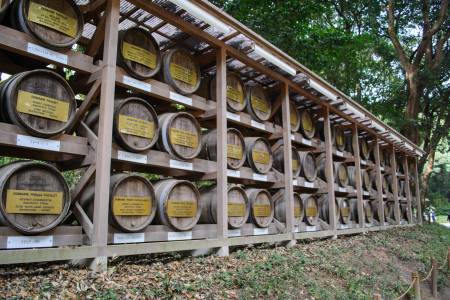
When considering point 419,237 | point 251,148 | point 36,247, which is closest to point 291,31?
point 251,148

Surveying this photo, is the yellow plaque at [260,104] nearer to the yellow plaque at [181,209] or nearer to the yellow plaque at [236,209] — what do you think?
the yellow plaque at [236,209]

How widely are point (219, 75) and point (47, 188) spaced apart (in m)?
3.40

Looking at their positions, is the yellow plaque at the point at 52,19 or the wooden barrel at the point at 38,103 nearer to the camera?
the wooden barrel at the point at 38,103

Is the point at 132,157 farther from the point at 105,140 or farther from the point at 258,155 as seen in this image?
the point at 258,155

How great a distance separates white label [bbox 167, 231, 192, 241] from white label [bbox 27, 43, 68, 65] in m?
2.52

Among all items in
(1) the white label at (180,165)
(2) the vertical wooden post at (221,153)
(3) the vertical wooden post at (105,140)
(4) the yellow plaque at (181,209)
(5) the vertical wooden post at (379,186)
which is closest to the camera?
(3) the vertical wooden post at (105,140)

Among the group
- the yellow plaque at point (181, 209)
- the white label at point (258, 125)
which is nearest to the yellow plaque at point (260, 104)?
the white label at point (258, 125)

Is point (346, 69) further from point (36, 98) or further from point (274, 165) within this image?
point (36, 98)

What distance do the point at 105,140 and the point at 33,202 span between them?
102cm

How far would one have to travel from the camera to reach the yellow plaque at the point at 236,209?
263 inches

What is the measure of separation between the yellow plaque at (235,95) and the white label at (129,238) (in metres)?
3.13

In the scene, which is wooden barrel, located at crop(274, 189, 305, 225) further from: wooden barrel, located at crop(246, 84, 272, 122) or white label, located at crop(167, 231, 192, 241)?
white label, located at crop(167, 231, 192, 241)

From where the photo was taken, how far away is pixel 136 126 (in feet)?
17.3

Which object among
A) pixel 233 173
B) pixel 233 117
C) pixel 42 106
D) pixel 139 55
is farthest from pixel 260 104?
pixel 42 106
